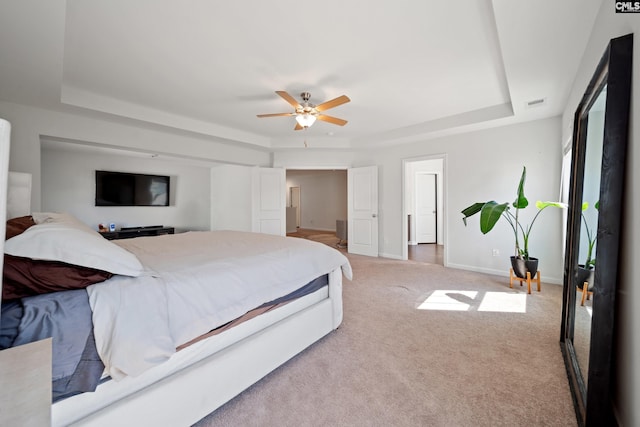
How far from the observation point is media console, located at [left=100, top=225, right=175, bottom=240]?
530cm

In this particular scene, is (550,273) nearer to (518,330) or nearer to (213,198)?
(518,330)

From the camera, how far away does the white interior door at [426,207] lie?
7152 millimetres

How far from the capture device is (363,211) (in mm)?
5766

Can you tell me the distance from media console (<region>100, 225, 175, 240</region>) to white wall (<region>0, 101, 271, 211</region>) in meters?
2.24

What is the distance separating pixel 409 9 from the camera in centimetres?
188

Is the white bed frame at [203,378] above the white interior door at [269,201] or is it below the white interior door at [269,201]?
below

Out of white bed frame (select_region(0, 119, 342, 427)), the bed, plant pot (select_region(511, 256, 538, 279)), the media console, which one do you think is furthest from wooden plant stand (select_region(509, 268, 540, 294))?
the media console

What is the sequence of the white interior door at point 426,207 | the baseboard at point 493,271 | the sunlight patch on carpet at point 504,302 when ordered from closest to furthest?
1. the sunlight patch on carpet at point 504,302
2. the baseboard at point 493,271
3. the white interior door at point 426,207

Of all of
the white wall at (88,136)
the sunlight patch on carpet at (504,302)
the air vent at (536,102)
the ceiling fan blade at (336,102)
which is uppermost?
the air vent at (536,102)

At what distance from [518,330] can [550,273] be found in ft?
6.45

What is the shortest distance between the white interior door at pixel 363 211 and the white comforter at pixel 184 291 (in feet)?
11.3

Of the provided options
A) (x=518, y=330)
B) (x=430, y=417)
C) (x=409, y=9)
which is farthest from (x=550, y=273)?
(x=409, y=9)

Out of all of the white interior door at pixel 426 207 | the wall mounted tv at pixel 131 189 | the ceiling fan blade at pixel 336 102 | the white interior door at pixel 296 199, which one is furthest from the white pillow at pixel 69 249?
the white interior door at pixel 296 199

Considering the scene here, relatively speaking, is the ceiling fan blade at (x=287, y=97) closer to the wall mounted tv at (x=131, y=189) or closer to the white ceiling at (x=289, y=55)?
the white ceiling at (x=289, y=55)
